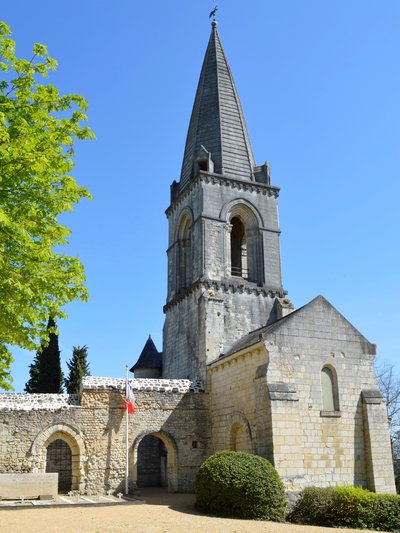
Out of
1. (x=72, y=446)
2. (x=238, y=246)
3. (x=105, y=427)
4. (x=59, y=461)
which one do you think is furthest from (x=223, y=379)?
(x=238, y=246)

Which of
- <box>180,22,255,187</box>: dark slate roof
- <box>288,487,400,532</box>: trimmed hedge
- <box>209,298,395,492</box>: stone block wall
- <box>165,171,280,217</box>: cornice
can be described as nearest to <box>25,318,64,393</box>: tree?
<box>165,171,280,217</box>: cornice

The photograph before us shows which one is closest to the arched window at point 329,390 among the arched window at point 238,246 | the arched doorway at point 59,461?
the arched window at point 238,246

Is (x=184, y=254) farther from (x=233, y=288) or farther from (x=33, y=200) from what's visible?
(x=33, y=200)

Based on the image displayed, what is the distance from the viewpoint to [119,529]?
36.1 feet

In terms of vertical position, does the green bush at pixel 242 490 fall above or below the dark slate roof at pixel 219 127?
below

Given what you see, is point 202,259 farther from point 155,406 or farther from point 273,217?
point 155,406

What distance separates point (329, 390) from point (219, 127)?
14.8 meters

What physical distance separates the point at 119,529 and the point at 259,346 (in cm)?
778

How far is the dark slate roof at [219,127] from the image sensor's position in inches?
1046

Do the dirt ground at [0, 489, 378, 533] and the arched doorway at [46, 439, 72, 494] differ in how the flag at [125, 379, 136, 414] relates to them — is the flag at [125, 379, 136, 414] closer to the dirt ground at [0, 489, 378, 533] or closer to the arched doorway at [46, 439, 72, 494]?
the dirt ground at [0, 489, 378, 533]

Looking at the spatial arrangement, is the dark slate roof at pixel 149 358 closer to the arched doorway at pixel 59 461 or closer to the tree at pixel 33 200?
the arched doorway at pixel 59 461

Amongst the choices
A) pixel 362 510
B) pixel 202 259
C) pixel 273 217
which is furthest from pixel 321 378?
pixel 273 217

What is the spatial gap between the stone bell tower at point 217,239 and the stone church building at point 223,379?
0.20 ft

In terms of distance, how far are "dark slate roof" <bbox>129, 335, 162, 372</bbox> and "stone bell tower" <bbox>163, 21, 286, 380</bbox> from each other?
71.8 inches
